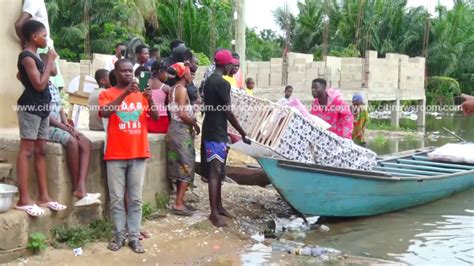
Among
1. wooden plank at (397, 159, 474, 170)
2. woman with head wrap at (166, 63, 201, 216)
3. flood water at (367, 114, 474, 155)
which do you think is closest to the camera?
woman with head wrap at (166, 63, 201, 216)

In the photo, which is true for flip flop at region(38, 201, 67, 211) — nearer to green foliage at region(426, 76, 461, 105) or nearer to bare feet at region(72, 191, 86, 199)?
bare feet at region(72, 191, 86, 199)

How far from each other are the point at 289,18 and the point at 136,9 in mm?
14734

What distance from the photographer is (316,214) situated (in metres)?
7.47

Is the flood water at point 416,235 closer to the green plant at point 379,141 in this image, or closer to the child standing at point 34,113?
the child standing at point 34,113

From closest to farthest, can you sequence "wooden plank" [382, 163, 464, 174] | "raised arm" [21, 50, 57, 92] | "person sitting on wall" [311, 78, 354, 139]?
1. "raised arm" [21, 50, 57, 92]
2. "person sitting on wall" [311, 78, 354, 139]
3. "wooden plank" [382, 163, 464, 174]

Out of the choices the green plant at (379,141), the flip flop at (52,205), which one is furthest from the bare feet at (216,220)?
the green plant at (379,141)

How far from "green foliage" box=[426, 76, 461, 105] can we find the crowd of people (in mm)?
29678

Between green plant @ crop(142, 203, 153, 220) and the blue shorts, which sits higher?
the blue shorts

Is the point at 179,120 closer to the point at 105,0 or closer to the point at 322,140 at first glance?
the point at 322,140

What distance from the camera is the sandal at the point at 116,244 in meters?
5.25

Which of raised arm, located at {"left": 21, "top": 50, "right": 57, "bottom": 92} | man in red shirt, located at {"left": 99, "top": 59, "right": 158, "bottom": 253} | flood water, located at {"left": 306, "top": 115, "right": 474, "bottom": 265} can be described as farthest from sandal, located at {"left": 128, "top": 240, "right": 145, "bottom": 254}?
flood water, located at {"left": 306, "top": 115, "right": 474, "bottom": 265}

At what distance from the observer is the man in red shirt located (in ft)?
17.2

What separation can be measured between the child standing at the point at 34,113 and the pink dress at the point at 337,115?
409 cm

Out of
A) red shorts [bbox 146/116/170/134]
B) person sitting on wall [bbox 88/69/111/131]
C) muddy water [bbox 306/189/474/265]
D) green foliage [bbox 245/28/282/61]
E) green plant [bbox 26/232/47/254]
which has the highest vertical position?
green foliage [bbox 245/28/282/61]
